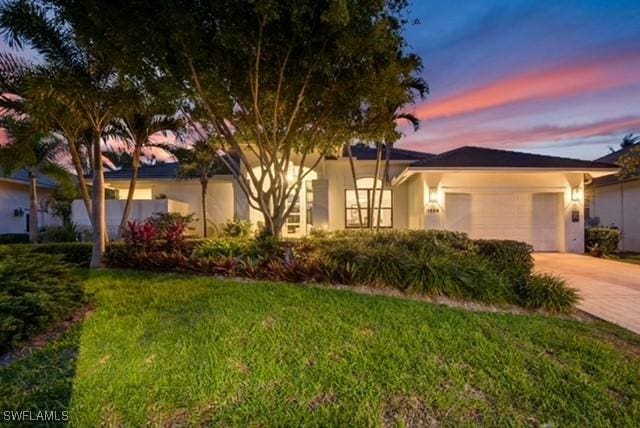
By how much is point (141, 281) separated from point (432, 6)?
30.2ft

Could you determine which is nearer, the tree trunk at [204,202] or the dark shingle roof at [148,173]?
the tree trunk at [204,202]

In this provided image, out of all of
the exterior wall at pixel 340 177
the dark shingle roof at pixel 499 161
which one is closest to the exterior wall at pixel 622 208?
the dark shingle roof at pixel 499 161

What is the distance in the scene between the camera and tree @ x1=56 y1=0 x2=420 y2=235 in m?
5.61

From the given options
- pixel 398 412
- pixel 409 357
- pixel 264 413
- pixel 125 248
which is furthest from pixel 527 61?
pixel 125 248

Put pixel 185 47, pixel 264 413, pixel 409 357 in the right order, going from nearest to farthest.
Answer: pixel 264 413 → pixel 409 357 → pixel 185 47

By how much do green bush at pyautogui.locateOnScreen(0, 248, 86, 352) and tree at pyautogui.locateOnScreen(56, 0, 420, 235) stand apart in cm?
404

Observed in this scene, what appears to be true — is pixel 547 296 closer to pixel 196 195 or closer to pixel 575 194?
pixel 575 194

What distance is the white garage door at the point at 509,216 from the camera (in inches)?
527

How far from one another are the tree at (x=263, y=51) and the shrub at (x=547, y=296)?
15.9 ft

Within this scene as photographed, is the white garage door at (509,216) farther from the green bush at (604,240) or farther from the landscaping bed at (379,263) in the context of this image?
the landscaping bed at (379,263)

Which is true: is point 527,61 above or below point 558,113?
above

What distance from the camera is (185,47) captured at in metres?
5.88

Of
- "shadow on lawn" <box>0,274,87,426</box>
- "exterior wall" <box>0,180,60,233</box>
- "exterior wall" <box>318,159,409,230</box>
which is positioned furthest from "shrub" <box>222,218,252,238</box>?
"exterior wall" <box>0,180,60,233</box>

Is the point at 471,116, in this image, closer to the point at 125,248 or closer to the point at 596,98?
the point at 596,98
